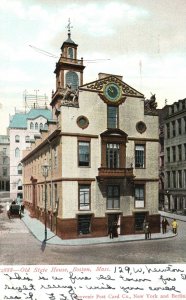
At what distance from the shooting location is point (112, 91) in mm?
27719

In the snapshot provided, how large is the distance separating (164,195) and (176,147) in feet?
30.4

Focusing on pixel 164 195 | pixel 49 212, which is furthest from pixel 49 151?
pixel 164 195

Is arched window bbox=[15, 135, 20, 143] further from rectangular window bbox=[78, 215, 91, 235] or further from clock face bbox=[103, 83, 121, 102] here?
rectangular window bbox=[78, 215, 91, 235]

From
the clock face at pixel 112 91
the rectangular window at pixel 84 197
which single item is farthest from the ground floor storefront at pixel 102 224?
the clock face at pixel 112 91

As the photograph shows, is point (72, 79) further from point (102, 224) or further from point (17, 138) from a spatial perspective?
point (17, 138)

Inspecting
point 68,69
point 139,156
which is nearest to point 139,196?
point 139,156

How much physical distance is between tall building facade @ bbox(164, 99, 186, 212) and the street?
21.2 m

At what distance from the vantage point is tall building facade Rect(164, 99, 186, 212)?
4569cm

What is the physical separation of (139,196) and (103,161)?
4.91 m

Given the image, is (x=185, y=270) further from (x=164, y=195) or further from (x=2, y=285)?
(x=164, y=195)

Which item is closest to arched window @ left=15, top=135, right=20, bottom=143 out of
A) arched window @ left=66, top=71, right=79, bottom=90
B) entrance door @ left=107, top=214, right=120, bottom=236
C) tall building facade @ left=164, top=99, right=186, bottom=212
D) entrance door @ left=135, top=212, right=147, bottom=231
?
tall building facade @ left=164, top=99, right=186, bottom=212

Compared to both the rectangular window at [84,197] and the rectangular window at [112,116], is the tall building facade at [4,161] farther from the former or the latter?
the rectangular window at [112,116]

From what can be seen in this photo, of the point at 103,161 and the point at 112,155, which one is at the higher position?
the point at 112,155

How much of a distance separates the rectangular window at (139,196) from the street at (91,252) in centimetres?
420
